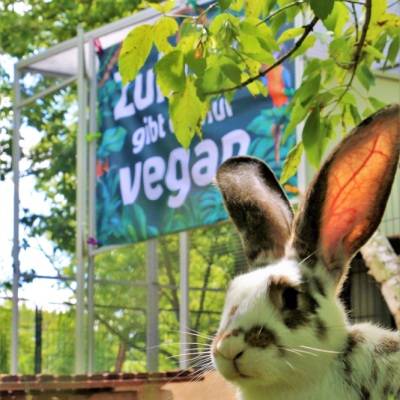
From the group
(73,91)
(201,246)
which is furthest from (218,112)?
(73,91)

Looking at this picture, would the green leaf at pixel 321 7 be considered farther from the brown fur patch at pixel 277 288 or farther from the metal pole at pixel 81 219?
the metal pole at pixel 81 219

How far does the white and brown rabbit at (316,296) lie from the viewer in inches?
70.8

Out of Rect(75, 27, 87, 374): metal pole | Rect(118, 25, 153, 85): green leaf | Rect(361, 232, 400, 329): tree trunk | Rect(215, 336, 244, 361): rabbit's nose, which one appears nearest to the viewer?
Rect(215, 336, 244, 361): rabbit's nose

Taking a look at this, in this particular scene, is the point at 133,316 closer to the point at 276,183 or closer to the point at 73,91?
the point at 73,91

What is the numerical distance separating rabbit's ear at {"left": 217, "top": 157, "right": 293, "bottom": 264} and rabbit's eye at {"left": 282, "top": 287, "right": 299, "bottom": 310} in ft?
0.72

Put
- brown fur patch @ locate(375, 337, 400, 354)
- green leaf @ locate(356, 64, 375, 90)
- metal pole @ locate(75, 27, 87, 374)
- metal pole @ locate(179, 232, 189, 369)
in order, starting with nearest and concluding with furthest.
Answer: brown fur patch @ locate(375, 337, 400, 354) < green leaf @ locate(356, 64, 375, 90) < metal pole @ locate(179, 232, 189, 369) < metal pole @ locate(75, 27, 87, 374)

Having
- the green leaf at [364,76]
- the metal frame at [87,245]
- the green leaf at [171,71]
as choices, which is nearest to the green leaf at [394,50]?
the green leaf at [364,76]

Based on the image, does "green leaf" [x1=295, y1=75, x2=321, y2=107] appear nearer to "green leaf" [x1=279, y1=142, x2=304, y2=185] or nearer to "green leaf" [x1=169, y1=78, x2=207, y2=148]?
"green leaf" [x1=279, y1=142, x2=304, y2=185]

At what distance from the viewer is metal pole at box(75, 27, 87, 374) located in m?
8.16

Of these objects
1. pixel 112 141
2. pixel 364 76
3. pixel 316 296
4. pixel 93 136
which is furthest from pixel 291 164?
pixel 93 136

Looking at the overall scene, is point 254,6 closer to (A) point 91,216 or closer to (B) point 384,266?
(B) point 384,266

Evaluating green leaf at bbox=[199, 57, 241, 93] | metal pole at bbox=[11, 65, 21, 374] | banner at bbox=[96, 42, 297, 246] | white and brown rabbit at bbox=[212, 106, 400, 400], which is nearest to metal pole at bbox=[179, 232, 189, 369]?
banner at bbox=[96, 42, 297, 246]

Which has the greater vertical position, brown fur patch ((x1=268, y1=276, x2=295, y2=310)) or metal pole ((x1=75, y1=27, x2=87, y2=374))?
metal pole ((x1=75, y1=27, x2=87, y2=374))

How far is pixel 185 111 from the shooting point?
240 centimetres
